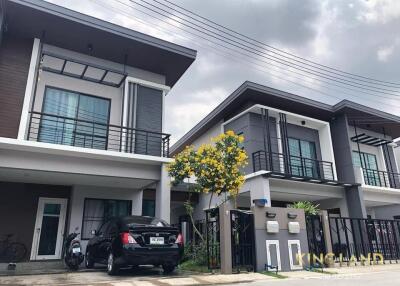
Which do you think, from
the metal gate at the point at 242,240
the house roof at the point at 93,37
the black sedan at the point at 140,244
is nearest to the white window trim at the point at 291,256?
the metal gate at the point at 242,240

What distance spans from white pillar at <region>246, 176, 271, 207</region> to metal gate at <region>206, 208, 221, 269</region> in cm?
343

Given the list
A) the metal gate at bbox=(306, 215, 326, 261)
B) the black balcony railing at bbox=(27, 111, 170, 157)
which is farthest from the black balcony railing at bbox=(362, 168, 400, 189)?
the black balcony railing at bbox=(27, 111, 170, 157)

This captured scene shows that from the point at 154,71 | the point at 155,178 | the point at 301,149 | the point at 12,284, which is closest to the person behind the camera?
the point at 12,284

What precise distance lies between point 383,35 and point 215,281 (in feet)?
33.8

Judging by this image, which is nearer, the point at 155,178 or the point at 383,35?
the point at 155,178

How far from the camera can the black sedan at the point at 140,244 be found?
6.80m

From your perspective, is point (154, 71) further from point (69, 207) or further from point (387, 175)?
point (387, 175)

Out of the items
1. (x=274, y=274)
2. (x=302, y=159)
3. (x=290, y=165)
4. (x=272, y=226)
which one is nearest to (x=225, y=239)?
(x=274, y=274)

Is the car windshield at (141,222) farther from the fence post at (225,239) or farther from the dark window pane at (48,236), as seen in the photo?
the dark window pane at (48,236)

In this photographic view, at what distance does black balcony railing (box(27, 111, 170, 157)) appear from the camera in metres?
10.3

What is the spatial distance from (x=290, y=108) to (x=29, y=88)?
10871 mm

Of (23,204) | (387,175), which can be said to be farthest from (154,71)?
(387,175)

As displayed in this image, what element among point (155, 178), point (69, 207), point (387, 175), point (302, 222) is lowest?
point (302, 222)

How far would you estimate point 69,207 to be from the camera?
37.2 feet
